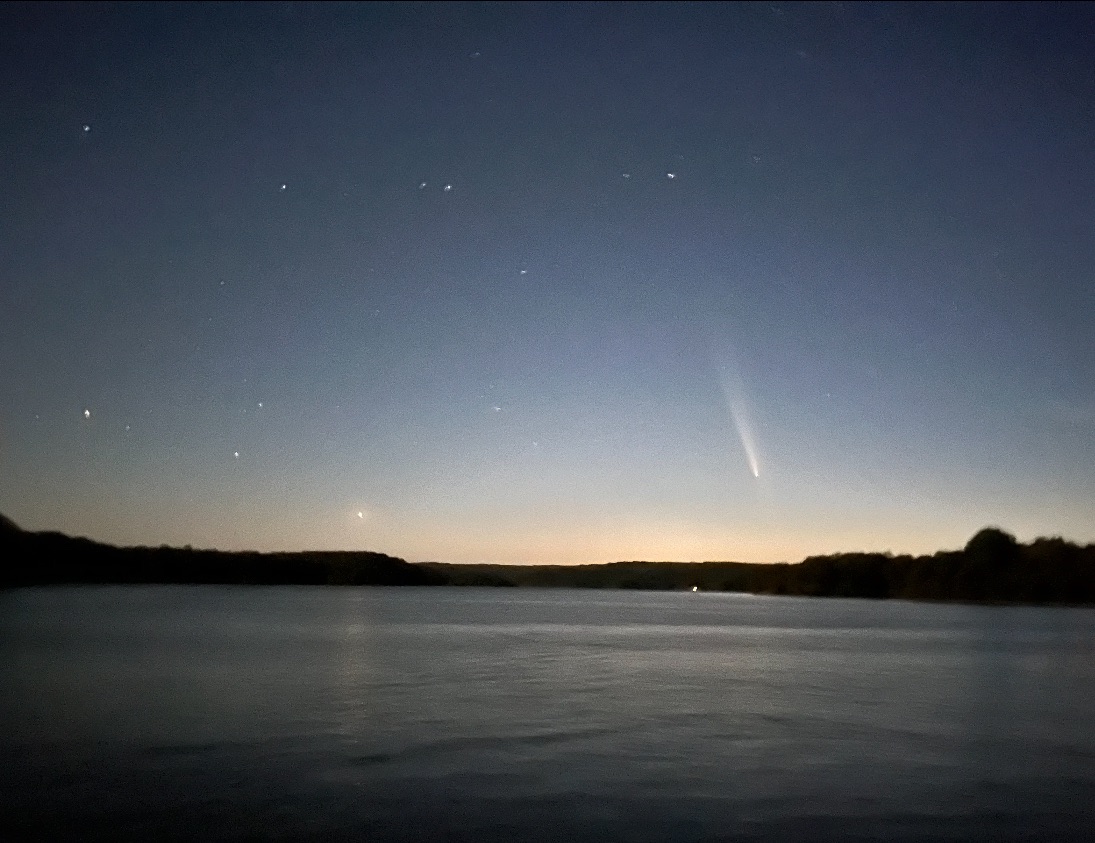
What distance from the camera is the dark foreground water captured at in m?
12.8

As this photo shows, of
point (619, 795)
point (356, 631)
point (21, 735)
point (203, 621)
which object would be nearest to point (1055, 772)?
point (619, 795)

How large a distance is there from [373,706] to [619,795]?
10.8 m

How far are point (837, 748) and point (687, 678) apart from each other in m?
13.4

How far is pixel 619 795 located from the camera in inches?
560

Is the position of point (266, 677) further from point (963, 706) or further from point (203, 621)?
point (203, 621)

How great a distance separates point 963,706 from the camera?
2555 cm

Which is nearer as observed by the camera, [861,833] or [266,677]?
[861,833]

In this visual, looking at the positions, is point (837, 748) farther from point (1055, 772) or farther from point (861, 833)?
point (861, 833)

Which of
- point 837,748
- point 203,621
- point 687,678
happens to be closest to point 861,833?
point 837,748

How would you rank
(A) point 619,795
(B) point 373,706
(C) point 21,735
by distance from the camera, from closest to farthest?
(A) point 619,795 → (C) point 21,735 → (B) point 373,706

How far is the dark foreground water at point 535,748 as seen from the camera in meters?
12.8

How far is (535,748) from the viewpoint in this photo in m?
18.0

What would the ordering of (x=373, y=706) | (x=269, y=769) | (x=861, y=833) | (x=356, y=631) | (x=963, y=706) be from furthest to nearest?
1. (x=356, y=631)
2. (x=963, y=706)
3. (x=373, y=706)
4. (x=269, y=769)
5. (x=861, y=833)

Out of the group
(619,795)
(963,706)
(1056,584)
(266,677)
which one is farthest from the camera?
(1056,584)
